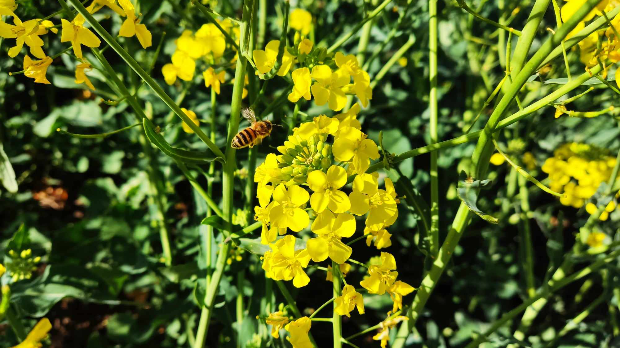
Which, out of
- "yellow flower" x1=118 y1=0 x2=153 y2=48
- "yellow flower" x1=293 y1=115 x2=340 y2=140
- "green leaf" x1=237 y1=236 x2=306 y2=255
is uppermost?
"yellow flower" x1=118 y1=0 x2=153 y2=48

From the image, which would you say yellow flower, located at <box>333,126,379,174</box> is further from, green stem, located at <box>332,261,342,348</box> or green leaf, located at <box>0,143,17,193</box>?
green leaf, located at <box>0,143,17,193</box>

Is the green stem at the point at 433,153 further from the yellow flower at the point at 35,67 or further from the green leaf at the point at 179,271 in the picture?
the yellow flower at the point at 35,67

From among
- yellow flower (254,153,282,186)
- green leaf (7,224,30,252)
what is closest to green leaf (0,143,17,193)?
green leaf (7,224,30,252)

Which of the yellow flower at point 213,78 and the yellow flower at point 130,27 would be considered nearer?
the yellow flower at point 130,27

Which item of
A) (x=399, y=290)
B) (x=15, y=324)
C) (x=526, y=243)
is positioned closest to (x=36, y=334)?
(x=15, y=324)

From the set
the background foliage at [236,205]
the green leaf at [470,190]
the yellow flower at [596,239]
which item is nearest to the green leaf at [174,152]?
the background foliage at [236,205]

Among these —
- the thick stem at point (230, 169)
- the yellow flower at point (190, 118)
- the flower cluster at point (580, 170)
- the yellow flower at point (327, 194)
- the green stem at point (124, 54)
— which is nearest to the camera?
the green stem at point (124, 54)
